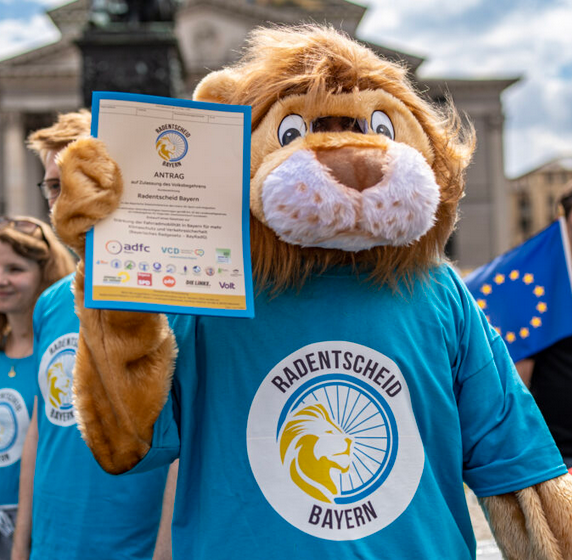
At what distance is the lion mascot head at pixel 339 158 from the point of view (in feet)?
4.35

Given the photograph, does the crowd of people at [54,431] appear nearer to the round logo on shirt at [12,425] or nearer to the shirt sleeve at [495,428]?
the round logo on shirt at [12,425]

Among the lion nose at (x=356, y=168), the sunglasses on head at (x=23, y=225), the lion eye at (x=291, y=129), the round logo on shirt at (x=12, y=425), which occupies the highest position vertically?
the sunglasses on head at (x=23, y=225)

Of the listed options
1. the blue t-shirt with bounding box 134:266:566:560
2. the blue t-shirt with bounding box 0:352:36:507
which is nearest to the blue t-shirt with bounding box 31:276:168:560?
the blue t-shirt with bounding box 0:352:36:507

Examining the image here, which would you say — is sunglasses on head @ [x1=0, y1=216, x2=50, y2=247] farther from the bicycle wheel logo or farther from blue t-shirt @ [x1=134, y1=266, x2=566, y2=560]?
the bicycle wheel logo

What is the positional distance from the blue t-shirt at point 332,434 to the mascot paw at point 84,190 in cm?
31

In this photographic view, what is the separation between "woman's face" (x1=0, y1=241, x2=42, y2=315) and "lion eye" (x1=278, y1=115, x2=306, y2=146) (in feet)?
5.41

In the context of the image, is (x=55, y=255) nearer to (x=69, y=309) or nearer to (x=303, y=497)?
(x=69, y=309)

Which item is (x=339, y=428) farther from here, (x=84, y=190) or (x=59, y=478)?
(x=59, y=478)

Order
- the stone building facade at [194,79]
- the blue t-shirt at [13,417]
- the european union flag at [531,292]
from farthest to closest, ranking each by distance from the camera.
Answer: the stone building facade at [194,79]
the european union flag at [531,292]
the blue t-shirt at [13,417]

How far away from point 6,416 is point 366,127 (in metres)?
1.77

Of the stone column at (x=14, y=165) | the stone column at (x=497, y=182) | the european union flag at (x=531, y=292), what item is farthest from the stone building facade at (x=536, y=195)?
the european union flag at (x=531, y=292)

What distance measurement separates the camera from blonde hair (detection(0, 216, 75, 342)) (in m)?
2.76

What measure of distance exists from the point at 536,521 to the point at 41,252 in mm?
2070

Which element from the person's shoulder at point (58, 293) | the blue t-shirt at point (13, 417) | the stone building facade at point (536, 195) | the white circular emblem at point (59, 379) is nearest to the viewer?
the white circular emblem at point (59, 379)
